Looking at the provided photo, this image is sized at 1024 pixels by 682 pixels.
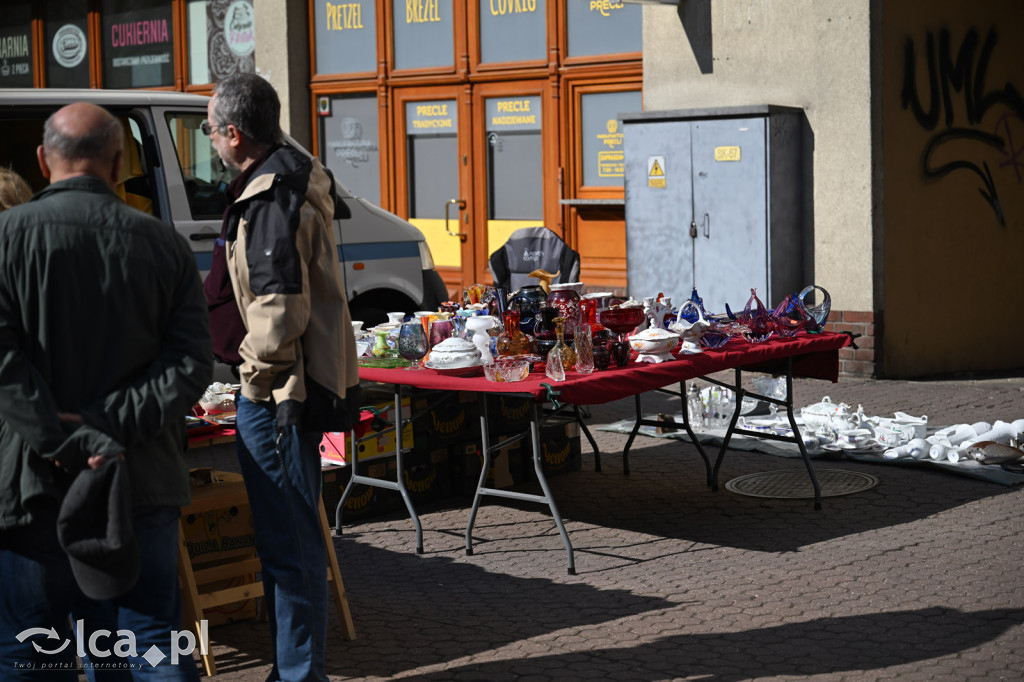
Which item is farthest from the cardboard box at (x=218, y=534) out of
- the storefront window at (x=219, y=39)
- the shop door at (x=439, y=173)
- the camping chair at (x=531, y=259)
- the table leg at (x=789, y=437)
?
the storefront window at (x=219, y=39)

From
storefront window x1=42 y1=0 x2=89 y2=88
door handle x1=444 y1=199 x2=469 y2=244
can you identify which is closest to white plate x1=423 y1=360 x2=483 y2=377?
door handle x1=444 y1=199 x2=469 y2=244

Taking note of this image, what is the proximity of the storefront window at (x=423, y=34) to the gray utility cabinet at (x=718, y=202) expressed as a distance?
3334 millimetres

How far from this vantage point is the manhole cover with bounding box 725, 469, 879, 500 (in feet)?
23.2

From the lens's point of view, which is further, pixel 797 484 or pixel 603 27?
pixel 603 27

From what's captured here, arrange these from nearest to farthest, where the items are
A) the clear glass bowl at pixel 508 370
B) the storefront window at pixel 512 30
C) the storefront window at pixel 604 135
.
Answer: the clear glass bowl at pixel 508 370, the storefront window at pixel 604 135, the storefront window at pixel 512 30

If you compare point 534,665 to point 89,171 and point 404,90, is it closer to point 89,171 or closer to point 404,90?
point 89,171

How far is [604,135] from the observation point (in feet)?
42.4

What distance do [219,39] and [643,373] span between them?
1174 cm

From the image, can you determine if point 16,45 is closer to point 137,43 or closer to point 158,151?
point 137,43

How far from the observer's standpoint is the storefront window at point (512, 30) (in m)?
13.4

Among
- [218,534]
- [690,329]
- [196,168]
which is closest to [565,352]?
[690,329]

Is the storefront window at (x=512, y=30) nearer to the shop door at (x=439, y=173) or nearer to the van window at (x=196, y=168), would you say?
the shop door at (x=439, y=173)

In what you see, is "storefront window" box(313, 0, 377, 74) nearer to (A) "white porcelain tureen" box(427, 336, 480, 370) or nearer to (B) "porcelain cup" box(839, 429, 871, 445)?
(B) "porcelain cup" box(839, 429, 871, 445)

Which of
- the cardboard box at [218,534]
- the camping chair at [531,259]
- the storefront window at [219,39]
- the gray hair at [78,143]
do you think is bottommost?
the cardboard box at [218,534]
